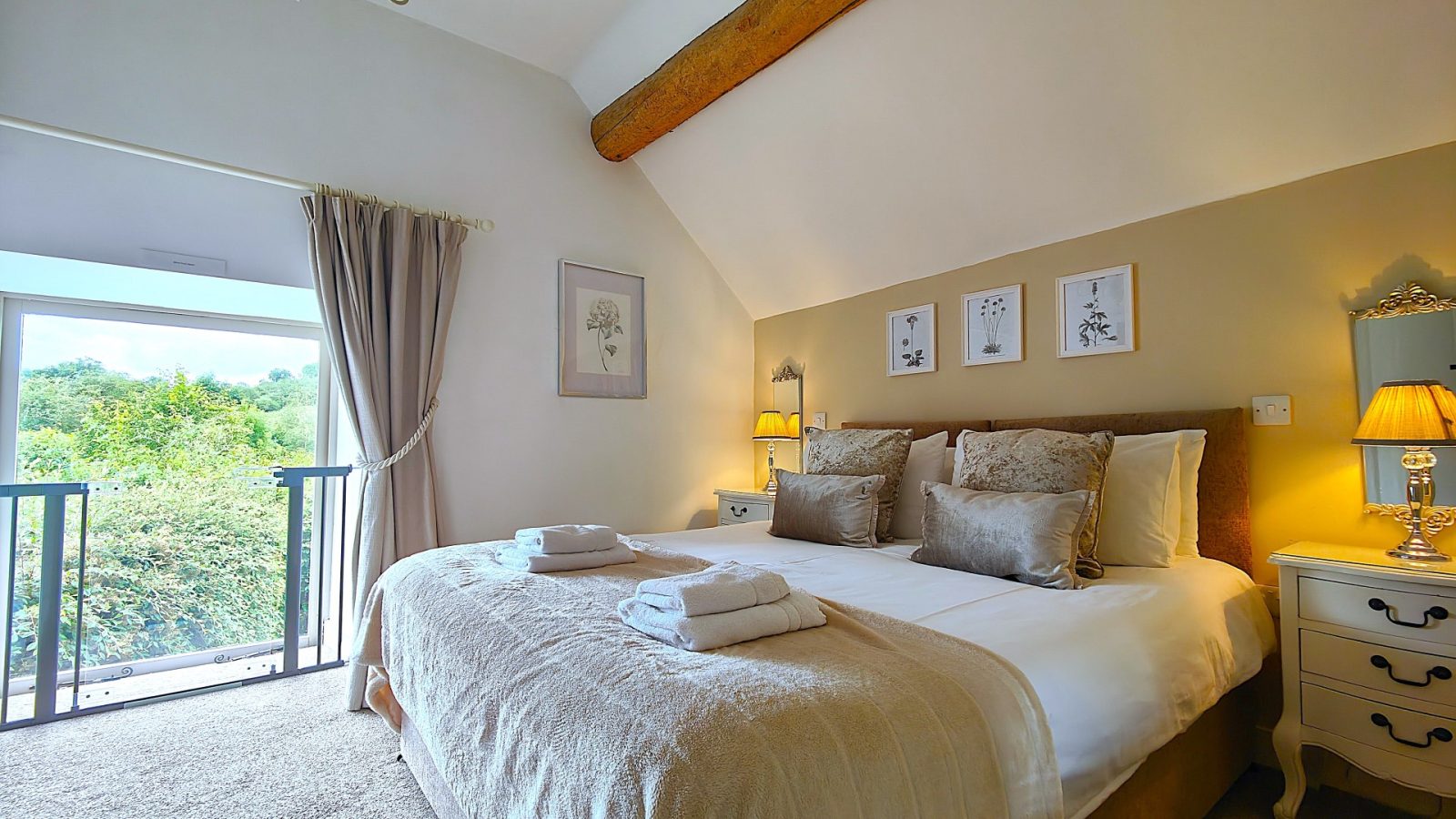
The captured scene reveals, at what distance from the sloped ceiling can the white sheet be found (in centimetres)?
139

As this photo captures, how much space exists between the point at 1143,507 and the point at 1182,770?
2.47ft

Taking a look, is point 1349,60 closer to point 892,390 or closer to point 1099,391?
point 1099,391

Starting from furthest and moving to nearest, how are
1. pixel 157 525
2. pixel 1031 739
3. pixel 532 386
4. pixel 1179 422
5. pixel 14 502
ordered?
pixel 532 386 → pixel 157 525 → pixel 14 502 → pixel 1179 422 → pixel 1031 739

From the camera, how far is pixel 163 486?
116 inches

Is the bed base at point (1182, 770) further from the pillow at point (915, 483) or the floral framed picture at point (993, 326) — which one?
the floral framed picture at point (993, 326)

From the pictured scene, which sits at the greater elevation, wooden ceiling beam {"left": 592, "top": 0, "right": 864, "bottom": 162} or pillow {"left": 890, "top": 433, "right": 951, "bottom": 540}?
wooden ceiling beam {"left": 592, "top": 0, "right": 864, "bottom": 162}

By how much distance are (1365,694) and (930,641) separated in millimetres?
1406

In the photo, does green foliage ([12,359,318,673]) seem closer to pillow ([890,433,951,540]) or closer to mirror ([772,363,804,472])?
mirror ([772,363,804,472])

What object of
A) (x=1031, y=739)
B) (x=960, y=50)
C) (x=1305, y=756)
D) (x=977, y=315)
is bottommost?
(x=1305, y=756)

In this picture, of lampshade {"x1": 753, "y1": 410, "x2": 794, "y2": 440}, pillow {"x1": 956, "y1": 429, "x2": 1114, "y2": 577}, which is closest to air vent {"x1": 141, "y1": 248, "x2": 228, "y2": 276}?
lampshade {"x1": 753, "y1": 410, "x2": 794, "y2": 440}

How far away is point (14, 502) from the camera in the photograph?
8.13ft

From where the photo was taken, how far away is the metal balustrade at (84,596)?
7.80 feet

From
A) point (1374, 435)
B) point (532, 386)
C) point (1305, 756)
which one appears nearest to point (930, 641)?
point (1374, 435)

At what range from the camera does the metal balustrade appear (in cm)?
238
